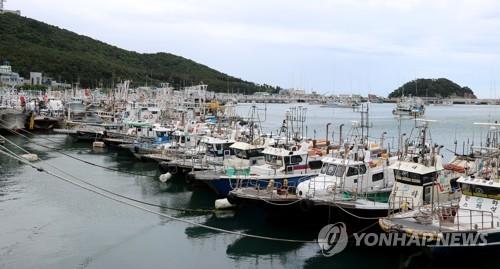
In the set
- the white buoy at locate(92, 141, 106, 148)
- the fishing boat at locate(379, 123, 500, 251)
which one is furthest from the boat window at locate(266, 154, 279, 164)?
the white buoy at locate(92, 141, 106, 148)

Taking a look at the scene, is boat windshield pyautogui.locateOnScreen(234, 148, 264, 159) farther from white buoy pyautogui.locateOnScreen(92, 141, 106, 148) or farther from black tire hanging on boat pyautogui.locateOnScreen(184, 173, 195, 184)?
white buoy pyautogui.locateOnScreen(92, 141, 106, 148)

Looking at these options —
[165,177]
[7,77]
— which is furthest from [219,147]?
[7,77]

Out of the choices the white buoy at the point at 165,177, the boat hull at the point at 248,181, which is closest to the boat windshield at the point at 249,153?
the boat hull at the point at 248,181

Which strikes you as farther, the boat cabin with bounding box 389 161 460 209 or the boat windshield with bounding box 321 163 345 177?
the boat windshield with bounding box 321 163 345 177

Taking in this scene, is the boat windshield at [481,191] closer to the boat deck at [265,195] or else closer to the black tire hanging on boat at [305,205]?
the black tire hanging on boat at [305,205]

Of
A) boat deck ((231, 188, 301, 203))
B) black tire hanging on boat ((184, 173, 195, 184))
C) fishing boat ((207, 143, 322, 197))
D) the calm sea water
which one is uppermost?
fishing boat ((207, 143, 322, 197))

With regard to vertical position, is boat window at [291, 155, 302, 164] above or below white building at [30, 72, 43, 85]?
below

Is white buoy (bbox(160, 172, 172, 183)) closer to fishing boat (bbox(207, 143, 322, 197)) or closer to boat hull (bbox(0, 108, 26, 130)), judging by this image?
fishing boat (bbox(207, 143, 322, 197))

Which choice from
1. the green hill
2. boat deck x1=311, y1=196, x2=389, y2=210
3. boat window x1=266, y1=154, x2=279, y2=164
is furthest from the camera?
the green hill

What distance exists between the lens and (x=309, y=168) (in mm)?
27469

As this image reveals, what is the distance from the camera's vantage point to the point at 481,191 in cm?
1806

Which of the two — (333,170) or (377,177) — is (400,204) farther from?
(377,177)

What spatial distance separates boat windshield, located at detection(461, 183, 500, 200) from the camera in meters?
Answer: 17.8

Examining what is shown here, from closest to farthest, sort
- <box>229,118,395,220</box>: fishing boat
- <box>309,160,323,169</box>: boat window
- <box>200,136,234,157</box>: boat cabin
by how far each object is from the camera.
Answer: <box>229,118,395,220</box>: fishing boat, <box>309,160,323,169</box>: boat window, <box>200,136,234,157</box>: boat cabin
